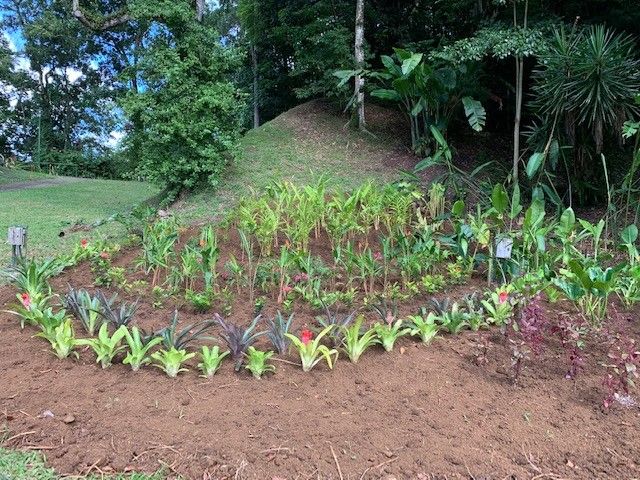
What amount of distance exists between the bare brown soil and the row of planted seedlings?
131 mm

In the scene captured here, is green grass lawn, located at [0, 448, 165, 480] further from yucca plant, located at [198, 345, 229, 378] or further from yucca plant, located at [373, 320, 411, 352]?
yucca plant, located at [373, 320, 411, 352]

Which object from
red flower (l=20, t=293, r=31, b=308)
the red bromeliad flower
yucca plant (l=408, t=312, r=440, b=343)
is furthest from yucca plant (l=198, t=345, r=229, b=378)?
the red bromeliad flower

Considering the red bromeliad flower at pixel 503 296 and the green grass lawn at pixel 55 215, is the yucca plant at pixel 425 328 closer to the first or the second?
the red bromeliad flower at pixel 503 296

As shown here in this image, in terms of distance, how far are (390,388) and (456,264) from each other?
5.93ft

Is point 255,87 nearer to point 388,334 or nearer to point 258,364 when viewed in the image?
point 388,334

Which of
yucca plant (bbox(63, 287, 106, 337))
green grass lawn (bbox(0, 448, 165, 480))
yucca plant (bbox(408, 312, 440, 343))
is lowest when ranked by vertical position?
green grass lawn (bbox(0, 448, 165, 480))

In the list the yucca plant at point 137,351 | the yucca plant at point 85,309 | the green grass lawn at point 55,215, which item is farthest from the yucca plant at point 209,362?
the green grass lawn at point 55,215

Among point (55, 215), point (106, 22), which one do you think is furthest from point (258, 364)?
point (106, 22)

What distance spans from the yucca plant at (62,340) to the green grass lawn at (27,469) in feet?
2.20

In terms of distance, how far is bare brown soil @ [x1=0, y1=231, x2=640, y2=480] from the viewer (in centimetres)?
179

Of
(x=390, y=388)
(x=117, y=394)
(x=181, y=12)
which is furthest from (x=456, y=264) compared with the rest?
(x=181, y=12)

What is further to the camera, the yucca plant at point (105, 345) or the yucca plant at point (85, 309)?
the yucca plant at point (85, 309)

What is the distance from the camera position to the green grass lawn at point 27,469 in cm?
174

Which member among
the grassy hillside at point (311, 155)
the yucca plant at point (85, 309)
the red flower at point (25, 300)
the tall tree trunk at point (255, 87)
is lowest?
the yucca plant at point (85, 309)
